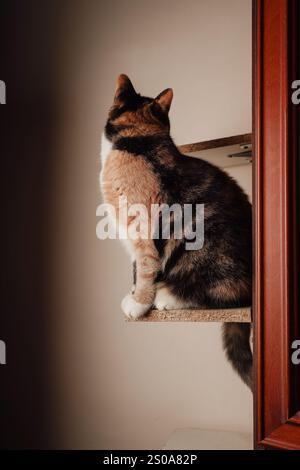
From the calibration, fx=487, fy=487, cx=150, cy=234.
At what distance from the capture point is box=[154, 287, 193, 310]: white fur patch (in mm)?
1063

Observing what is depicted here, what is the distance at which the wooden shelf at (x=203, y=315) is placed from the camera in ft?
3.23

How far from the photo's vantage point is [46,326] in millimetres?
1682

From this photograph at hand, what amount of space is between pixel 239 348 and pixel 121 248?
51cm

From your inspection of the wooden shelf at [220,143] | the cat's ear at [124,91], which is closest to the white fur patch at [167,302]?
the wooden shelf at [220,143]

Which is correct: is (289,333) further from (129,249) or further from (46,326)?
(46,326)

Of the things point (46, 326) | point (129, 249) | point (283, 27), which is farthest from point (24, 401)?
point (283, 27)

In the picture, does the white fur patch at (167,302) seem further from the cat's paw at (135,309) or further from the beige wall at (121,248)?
the beige wall at (121,248)

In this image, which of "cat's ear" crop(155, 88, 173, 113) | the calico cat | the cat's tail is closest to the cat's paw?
the calico cat

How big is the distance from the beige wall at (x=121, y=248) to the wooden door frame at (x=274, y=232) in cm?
58

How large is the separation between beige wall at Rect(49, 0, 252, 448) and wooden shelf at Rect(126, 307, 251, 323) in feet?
1.22

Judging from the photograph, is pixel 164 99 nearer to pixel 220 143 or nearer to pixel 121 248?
pixel 220 143

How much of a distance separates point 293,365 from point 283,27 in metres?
0.52

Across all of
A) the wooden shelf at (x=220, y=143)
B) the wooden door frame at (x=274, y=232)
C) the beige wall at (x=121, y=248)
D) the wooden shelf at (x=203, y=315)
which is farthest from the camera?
the beige wall at (x=121, y=248)

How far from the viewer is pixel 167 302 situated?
106 cm
